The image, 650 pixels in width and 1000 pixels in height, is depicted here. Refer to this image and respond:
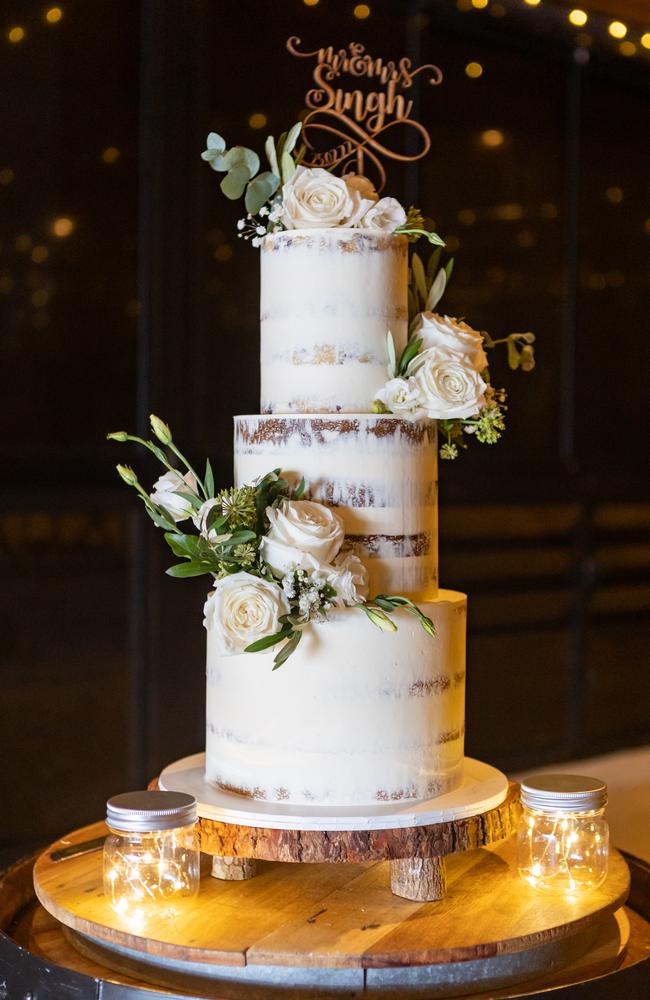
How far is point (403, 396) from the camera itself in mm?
1927

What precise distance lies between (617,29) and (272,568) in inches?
155

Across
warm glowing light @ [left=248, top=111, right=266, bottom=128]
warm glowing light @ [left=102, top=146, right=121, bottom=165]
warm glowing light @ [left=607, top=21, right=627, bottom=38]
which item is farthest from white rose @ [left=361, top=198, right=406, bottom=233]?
warm glowing light @ [left=607, top=21, right=627, bottom=38]

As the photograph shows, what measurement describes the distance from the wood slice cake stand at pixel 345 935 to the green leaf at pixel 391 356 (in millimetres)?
828

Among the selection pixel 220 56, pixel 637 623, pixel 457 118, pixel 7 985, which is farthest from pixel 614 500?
pixel 7 985

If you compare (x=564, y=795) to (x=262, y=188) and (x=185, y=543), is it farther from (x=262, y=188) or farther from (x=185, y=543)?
(x=262, y=188)

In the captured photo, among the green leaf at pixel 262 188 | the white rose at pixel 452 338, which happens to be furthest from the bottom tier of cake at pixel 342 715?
the green leaf at pixel 262 188

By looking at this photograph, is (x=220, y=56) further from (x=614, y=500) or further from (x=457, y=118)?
(x=614, y=500)

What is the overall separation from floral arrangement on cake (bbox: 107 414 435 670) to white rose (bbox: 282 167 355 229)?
42cm

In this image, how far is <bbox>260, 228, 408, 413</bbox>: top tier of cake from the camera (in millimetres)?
1966

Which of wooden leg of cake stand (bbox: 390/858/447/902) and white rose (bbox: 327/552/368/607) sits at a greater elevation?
white rose (bbox: 327/552/368/607)

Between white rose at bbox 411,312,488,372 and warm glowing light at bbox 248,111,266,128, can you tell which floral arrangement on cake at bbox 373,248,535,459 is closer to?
white rose at bbox 411,312,488,372

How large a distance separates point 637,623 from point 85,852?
3.57m

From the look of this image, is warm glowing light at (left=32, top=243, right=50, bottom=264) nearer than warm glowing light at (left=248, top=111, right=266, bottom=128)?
Yes

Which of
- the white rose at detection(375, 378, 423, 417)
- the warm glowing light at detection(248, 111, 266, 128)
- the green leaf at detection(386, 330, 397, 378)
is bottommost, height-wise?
the white rose at detection(375, 378, 423, 417)
